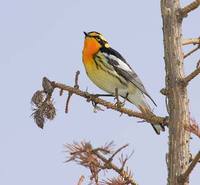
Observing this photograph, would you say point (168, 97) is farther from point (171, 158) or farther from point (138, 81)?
point (138, 81)

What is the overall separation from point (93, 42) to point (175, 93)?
5518 mm

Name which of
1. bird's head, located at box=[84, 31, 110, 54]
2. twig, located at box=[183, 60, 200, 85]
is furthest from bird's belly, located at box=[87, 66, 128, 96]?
twig, located at box=[183, 60, 200, 85]

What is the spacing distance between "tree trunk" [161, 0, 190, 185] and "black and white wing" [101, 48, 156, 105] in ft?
12.6

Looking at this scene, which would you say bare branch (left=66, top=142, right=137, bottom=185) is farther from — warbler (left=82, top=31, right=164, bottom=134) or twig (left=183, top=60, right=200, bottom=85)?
warbler (left=82, top=31, right=164, bottom=134)

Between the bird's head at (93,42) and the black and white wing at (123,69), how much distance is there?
0.86ft

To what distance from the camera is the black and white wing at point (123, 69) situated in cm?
796

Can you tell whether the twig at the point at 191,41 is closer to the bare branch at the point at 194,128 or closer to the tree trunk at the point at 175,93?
the tree trunk at the point at 175,93

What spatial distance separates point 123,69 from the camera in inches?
320

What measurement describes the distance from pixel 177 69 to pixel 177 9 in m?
0.50

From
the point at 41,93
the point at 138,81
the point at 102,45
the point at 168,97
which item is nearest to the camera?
the point at 168,97

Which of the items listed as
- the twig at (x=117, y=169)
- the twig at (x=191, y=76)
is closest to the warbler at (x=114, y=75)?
the twig at (x=191, y=76)

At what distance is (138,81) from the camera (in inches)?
318

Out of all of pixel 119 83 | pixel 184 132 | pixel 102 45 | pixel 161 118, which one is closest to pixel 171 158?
pixel 184 132

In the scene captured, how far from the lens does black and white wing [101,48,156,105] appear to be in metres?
7.96
